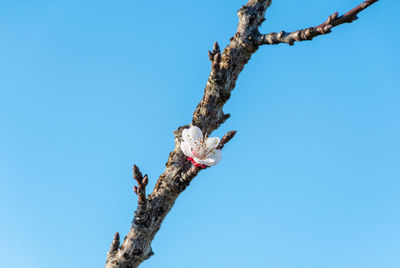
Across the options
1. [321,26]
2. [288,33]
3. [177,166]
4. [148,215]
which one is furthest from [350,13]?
[148,215]

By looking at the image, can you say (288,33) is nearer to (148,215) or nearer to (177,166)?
(177,166)

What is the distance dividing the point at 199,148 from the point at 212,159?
0.29 metres

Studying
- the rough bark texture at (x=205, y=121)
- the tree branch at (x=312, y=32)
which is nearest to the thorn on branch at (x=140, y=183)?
the rough bark texture at (x=205, y=121)

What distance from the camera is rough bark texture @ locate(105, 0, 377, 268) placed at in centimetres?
421

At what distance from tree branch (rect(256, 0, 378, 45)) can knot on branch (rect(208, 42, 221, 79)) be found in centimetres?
53

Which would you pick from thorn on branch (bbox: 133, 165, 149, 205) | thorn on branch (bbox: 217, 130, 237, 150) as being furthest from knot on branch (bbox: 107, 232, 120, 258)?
thorn on branch (bbox: 217, 130, 237, 150)

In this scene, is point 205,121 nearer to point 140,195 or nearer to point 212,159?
point 212,159

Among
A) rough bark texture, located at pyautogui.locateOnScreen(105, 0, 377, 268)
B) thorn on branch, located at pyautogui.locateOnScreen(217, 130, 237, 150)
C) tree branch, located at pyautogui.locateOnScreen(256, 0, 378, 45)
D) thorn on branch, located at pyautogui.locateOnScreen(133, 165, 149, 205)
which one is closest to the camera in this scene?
tree branch, located at pyautogui.locateOnScreen(256, 0, 378, 45)

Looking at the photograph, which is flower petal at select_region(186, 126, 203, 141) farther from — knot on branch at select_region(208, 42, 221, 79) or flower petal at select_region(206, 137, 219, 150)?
knot on branch at select_region(208, 42, 221, 79)

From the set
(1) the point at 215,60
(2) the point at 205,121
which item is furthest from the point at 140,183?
(1) the point at 215,60

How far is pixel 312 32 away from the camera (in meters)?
3.96

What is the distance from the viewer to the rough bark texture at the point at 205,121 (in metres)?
4.21

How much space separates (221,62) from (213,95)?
1.47 ft

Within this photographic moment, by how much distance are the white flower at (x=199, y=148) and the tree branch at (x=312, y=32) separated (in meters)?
1.29
